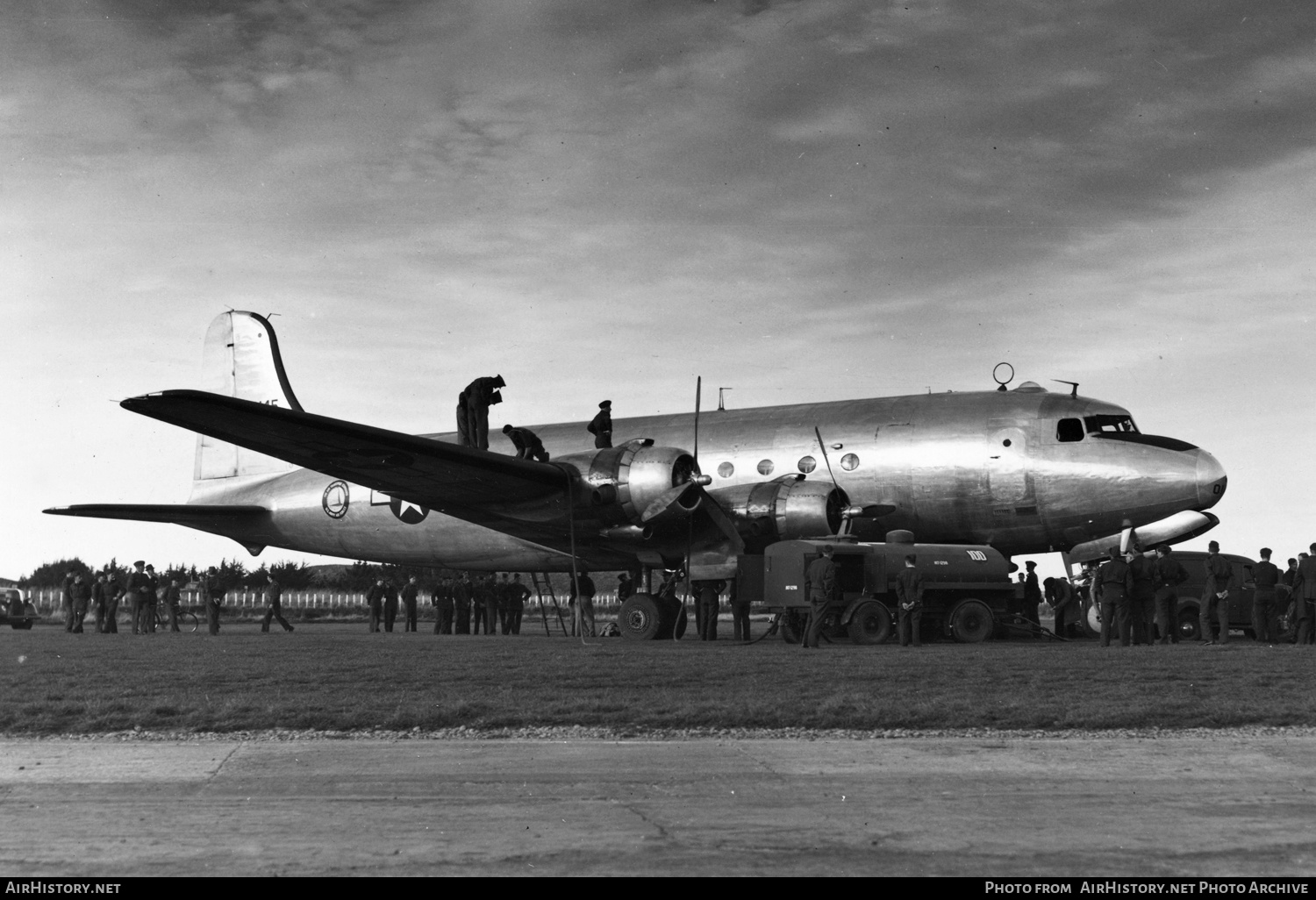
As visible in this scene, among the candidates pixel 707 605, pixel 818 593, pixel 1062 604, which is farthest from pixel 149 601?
pixel 1062 604

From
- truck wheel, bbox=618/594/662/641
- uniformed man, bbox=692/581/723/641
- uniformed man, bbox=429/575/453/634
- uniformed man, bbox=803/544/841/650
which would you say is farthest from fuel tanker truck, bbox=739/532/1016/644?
uniformed man, bbox=429/575/453/634

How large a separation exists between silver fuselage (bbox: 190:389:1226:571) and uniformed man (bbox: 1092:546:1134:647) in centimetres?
130

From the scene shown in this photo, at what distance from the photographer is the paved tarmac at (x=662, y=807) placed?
182 inches

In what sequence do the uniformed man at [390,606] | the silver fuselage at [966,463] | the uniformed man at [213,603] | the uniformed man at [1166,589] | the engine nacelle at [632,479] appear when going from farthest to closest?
the uniformed man at [390,606] < the uniformed man at [213,603] < the engine nacelle at [632,479] < the silver fuselage at [966,463] < the uniformed man at [1166,589]

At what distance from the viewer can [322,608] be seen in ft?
189

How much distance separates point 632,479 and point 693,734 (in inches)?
426

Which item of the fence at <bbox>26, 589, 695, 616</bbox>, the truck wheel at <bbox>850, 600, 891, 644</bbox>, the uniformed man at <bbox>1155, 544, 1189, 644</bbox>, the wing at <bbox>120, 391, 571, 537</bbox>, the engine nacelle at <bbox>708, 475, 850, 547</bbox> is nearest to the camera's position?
the wing at <bbox>120, 391, 571, 537</bbox>

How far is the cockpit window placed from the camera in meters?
19.2

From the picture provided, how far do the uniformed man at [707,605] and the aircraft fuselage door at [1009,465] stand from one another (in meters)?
4.67

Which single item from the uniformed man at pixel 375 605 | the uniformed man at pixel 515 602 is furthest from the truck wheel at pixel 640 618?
the uniformed man at pixel 375 605

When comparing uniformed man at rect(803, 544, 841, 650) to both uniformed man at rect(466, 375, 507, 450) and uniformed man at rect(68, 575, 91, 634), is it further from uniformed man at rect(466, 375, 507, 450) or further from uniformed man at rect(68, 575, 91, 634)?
uniformed man at rect(68, 575, 91, 634)

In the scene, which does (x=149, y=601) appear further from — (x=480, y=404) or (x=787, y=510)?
(x=787, y=510)

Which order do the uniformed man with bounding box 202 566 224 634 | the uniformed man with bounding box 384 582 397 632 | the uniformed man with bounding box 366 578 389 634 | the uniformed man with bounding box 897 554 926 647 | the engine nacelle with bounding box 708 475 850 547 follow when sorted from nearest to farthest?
1. the uniformed man with bounding box 897 554 926 647
2. the engine nacelle with bounding box 708 475 850 547
3. the uniformed man with bounding box 202 566 224 634
4. the uniformed man with bounding box 366 578 389 634
5. the uniformed man with bounding box 384 582 397 632

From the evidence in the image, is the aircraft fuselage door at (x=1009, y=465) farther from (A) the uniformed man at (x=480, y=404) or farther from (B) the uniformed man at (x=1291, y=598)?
(A) the uniformed man at (x=480, y=404)
